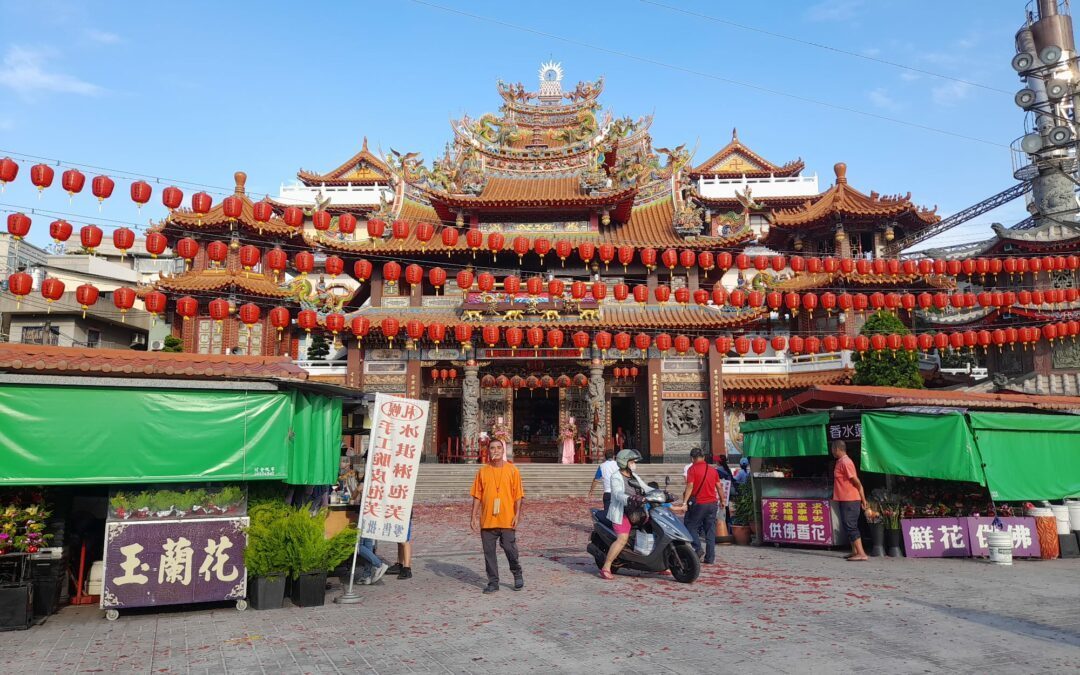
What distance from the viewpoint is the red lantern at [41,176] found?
37.4 feet

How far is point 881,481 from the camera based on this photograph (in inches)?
446

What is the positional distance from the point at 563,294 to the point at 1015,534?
16.2 metres

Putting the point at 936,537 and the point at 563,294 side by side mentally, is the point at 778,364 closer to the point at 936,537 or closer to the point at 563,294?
the point at 563,294

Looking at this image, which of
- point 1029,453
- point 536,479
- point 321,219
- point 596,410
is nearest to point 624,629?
point 1029,453

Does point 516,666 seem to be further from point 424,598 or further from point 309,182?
point 309,182

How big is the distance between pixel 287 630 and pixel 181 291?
78.7 ft

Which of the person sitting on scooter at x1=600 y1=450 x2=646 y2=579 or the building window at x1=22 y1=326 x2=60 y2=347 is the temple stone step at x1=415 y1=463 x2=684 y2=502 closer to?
the person sitting on scooter at x1=600 y1=450 x2=646 y2=579

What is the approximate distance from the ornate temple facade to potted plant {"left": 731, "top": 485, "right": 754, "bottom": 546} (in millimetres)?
8070

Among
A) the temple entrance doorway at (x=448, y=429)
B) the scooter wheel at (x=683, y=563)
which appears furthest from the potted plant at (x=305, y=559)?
the temple entrance doorway at (x=448, y=429)

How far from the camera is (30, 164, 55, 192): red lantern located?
37.4 feet

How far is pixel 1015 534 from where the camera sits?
984 cm

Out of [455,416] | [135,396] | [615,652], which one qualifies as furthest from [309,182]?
[615,652]

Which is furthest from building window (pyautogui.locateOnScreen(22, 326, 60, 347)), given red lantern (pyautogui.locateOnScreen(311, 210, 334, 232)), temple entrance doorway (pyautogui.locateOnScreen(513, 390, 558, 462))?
temple entrance doorway (pyautogui.locateOnScreen(513, 390, 558, 462))

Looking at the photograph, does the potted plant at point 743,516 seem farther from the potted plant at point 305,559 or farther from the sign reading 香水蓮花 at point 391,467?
the potted plant at point 305,559
